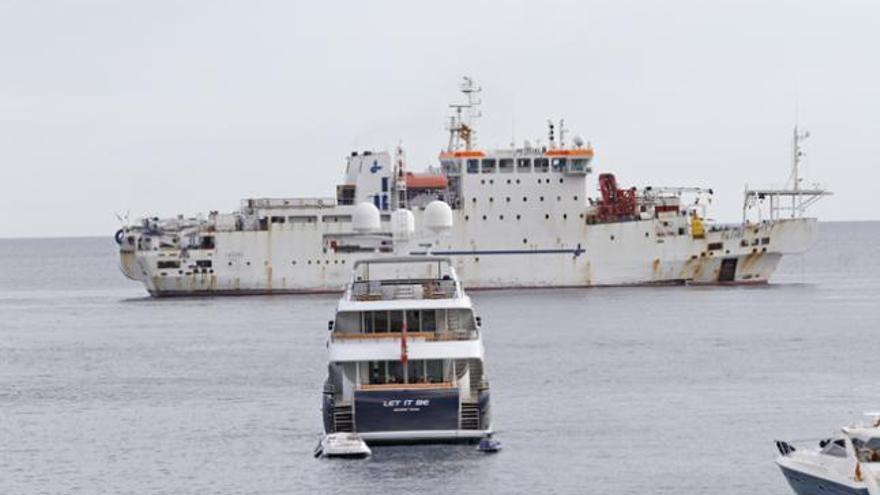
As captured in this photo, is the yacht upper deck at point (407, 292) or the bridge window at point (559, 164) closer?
the yacht upper deck at point (407, 292)

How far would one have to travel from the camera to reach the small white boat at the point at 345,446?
4131 centimetres

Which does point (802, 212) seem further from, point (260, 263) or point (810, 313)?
point (260, 263)

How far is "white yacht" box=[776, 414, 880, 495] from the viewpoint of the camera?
33.0 m

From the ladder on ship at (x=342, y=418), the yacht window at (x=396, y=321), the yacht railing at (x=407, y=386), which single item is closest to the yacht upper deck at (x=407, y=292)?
the yacht window at (x=396, y=321)

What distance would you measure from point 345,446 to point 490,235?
59.8 metres

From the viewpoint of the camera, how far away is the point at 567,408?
51.1m

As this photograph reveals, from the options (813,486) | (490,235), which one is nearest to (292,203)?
(490,235)

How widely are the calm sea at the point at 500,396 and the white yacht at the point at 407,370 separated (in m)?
0.82

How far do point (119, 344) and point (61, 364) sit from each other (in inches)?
312

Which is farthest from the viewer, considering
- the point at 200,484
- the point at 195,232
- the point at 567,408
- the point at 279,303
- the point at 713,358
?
the point at 195,232

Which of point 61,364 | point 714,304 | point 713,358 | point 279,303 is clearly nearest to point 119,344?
point 61,364

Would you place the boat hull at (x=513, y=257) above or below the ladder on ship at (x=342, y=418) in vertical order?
above

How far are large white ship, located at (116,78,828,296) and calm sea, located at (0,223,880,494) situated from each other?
3.66 m

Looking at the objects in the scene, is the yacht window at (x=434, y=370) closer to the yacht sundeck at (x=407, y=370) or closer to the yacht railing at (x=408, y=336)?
the yacht sundeck at (x=407, y=370)
